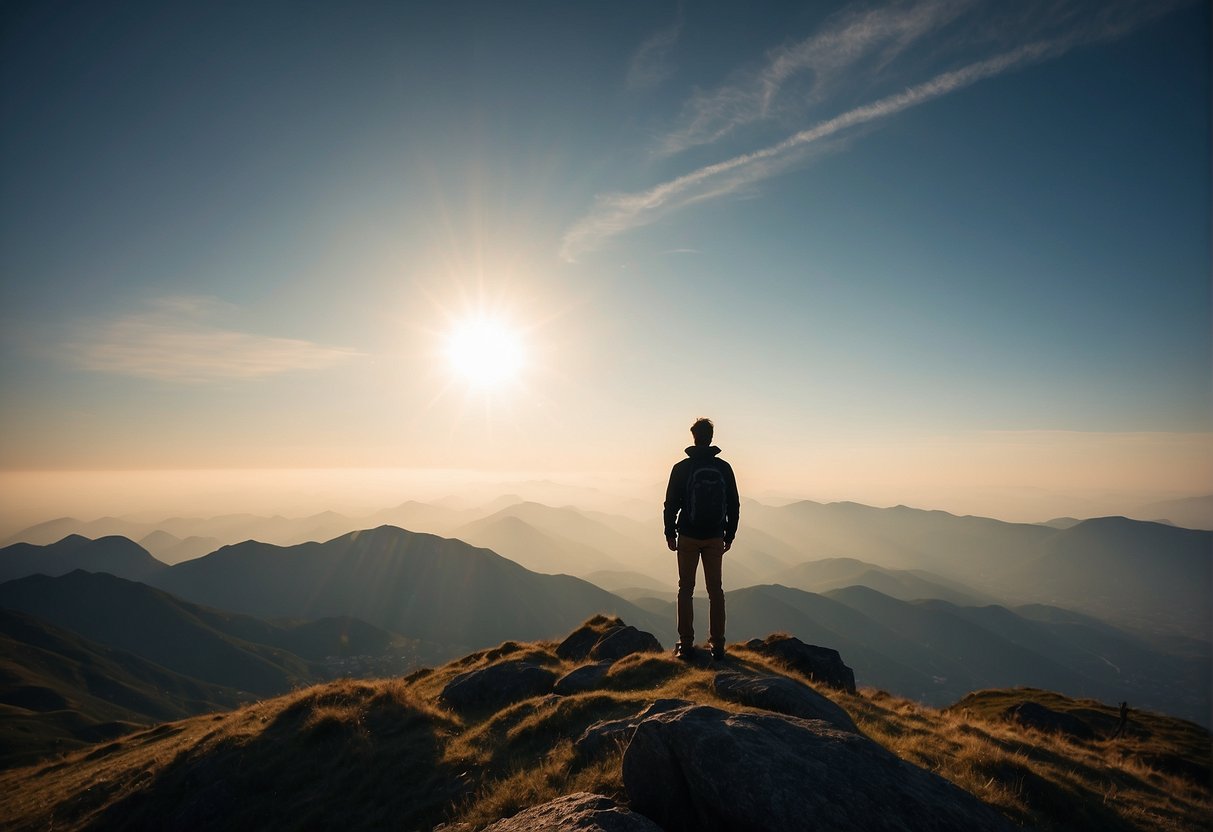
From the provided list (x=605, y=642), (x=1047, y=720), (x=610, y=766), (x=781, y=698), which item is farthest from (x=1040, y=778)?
(x=1047, y=720)

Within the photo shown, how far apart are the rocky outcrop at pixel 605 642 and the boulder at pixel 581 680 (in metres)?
2.56

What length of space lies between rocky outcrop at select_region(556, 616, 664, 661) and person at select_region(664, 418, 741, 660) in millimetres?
5895

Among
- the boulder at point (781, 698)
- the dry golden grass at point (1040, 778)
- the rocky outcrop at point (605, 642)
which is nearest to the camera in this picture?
the dry golden grass at point (1040, 778)

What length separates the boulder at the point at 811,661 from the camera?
18609mm

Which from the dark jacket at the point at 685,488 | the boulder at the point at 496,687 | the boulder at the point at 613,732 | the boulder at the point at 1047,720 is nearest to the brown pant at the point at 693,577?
the dark jacket at the point at 685,488

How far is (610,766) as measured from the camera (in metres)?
8.31

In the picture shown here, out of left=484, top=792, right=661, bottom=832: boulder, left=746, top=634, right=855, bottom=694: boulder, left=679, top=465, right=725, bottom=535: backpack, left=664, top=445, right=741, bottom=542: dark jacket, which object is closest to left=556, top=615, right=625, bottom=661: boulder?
left=746, top=634, right=855, bottom=694: boulder

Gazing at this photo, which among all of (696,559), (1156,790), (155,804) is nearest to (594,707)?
(696,559)

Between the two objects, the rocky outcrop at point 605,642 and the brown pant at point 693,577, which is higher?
the brown pant at point 693,577

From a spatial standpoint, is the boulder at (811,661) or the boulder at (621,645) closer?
the boulder at (811,661)

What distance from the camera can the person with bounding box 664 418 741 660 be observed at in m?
13.3

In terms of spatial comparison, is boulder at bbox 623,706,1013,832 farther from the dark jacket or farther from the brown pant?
the dark jacket

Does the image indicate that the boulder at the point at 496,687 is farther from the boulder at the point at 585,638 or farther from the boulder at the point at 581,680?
the boulder at the point at 585,638

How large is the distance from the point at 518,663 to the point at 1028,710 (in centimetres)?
2491
